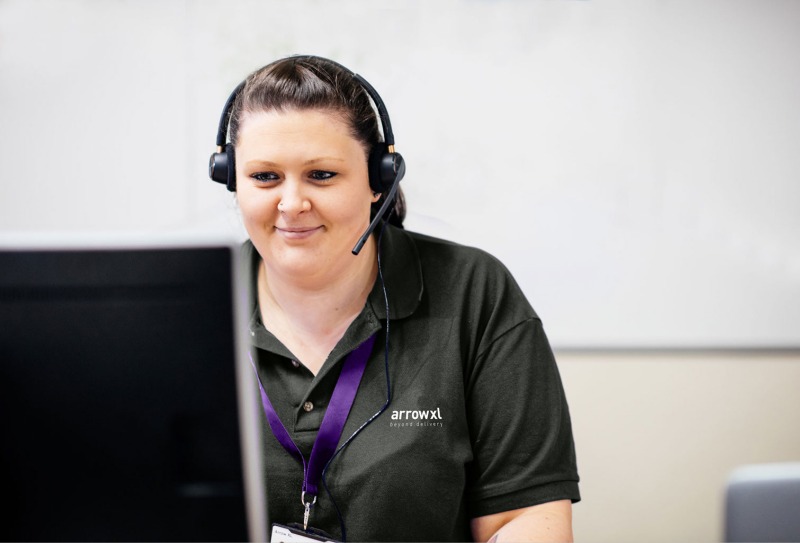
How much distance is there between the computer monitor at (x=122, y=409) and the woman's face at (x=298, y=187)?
59 cm

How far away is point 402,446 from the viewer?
117cm

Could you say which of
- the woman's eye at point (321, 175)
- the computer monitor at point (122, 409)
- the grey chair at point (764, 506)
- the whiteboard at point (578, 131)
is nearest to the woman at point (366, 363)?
the woman's eye at point (321, 175)

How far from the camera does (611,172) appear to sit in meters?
2.15

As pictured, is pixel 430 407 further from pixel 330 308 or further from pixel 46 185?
pixel 46 185

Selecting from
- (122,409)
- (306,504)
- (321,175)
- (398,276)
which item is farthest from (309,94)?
(122,409)

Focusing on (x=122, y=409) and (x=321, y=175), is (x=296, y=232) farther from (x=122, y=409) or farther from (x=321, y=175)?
(x=122, y=409)

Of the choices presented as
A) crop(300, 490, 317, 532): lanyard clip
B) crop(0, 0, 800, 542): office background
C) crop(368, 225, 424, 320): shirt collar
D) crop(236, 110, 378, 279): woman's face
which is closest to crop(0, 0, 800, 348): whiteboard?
crop(0, 0, 800, 542): office background

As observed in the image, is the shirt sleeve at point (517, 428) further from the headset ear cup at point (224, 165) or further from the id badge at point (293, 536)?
Result: the headset ear cup at point (224, 165)

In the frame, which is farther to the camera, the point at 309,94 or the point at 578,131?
the point at 578,131

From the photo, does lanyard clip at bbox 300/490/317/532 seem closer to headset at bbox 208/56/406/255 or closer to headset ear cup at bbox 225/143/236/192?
headset at bbox 208/56/406/255

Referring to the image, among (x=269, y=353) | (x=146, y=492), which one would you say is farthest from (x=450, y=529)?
(x=146, y=492)

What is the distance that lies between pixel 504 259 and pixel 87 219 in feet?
4.05

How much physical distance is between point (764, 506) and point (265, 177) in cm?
86

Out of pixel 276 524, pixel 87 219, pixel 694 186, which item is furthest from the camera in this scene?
pixel 87 219
